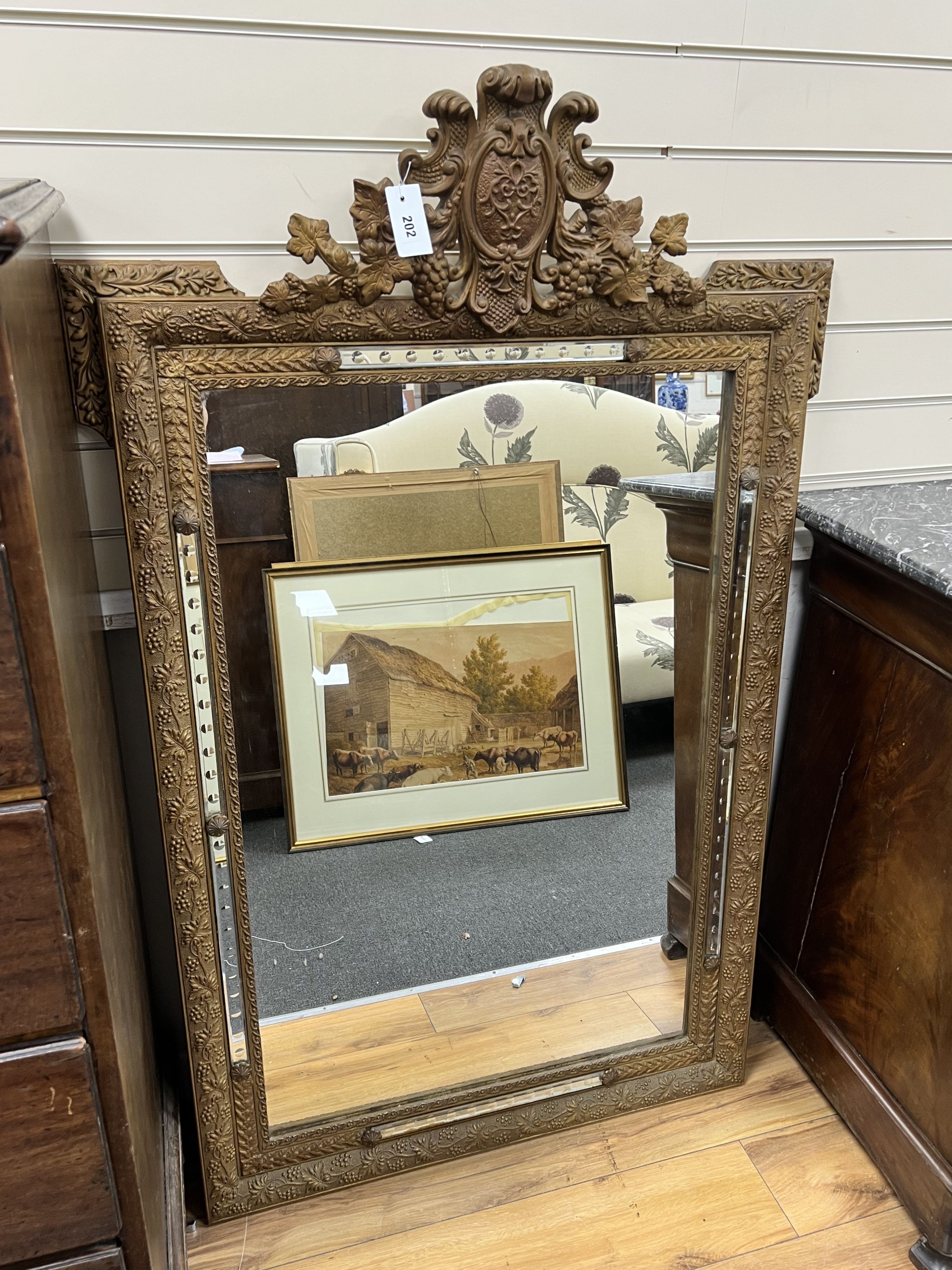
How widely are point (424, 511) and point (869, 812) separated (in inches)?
28.8

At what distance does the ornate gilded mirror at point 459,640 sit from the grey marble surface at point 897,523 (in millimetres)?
86

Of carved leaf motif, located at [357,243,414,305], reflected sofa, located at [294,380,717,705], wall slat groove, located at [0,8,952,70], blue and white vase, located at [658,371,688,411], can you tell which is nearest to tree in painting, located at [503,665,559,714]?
reflected sofa, located at [294,380,717,705]

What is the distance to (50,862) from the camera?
684 mm

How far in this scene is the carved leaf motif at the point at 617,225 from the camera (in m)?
1.00

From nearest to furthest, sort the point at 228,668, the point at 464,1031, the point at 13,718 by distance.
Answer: the point at 13,718, the point at 228,668, the point at 464,1031

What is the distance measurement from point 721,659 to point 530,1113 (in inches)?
27.9

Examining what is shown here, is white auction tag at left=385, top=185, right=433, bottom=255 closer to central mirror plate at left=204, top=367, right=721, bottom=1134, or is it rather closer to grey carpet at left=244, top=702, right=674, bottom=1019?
central mirror plate at left=204, top=367, right=721, bottom=1134

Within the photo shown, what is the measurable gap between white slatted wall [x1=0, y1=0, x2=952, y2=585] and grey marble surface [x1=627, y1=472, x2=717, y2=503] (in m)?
0.25

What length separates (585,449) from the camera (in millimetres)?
1093

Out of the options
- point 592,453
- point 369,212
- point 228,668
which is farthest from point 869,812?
point 369,212

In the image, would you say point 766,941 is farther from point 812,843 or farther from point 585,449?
point 585,449

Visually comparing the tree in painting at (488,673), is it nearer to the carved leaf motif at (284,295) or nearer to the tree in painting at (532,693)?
the tree in painting at (532,693)

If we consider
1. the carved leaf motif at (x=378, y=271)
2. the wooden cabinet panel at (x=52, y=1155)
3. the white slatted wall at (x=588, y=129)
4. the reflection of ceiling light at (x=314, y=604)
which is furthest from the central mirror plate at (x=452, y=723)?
the wooden cabinet panel at (x=52, y=1155)

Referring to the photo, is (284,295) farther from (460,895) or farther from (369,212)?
(460,895)
